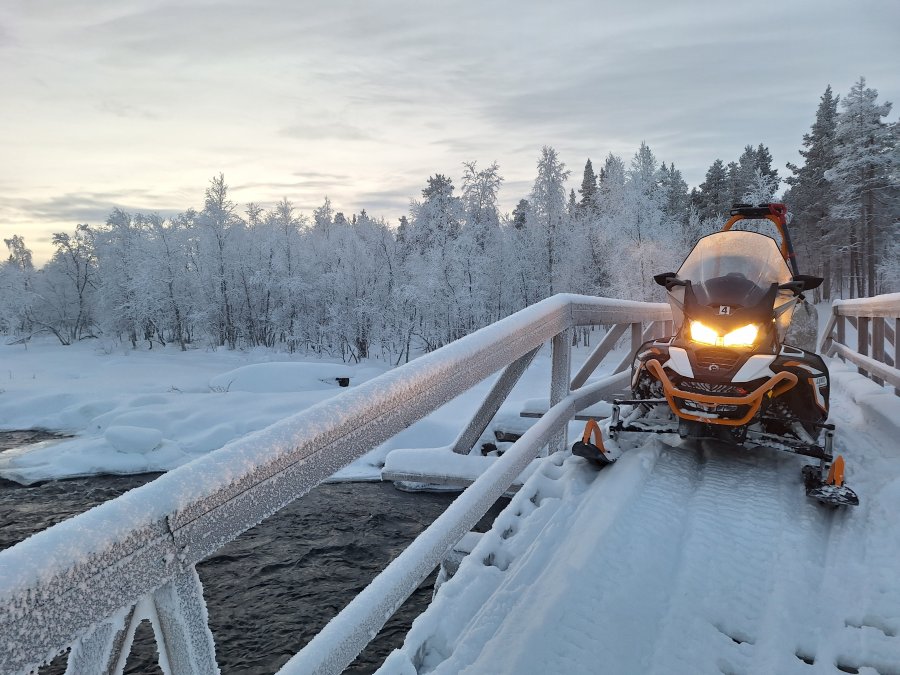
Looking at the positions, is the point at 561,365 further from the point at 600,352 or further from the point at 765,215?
the point at 765,215

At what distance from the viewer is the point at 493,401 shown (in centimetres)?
Answer: 384

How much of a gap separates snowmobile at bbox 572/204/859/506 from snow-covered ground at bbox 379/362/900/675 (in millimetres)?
269

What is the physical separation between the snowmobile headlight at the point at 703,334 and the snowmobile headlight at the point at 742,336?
6 cm

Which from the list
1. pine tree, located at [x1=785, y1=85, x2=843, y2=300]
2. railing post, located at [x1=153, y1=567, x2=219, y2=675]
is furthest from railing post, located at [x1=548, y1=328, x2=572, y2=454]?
pine tree, located at [x1=785, y1=85, x2=843, y2=300]

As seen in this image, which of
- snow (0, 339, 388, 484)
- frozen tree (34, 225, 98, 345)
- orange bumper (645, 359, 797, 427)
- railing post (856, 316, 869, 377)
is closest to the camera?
orange bumper (645, 359, 797, 427)

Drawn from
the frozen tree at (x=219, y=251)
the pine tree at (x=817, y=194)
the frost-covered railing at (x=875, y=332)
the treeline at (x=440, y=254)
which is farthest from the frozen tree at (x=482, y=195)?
the frost-covered railing at (x=875, y=332)

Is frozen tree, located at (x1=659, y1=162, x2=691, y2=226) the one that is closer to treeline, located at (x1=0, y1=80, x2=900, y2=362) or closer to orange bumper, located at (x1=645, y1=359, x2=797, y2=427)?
treeline, located at (x1=0, y1=80, x2=900, y2=362)

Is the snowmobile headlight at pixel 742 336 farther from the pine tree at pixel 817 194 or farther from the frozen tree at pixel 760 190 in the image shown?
the pine tree at pixel 817 194

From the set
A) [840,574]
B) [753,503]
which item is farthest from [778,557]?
[753,503]

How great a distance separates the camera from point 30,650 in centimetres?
80

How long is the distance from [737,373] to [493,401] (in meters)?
1.55

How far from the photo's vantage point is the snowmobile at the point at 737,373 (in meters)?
3.71

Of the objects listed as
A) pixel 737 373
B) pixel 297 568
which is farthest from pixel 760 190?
pixel 737 373

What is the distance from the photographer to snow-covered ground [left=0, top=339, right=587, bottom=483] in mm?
12719
